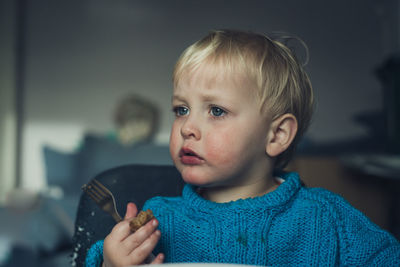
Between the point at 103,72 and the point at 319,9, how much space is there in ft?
6.82

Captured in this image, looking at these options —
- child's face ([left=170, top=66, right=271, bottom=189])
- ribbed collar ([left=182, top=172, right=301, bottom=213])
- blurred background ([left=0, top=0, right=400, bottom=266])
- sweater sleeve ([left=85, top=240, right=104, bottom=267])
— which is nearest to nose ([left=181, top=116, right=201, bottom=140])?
child's face ([left=170, top=66, right=271, bottom=189])

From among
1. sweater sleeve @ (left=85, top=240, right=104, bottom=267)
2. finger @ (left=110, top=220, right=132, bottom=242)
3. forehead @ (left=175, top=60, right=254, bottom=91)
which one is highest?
forehead @ (left=175, top=60, right=254, bottom=91)

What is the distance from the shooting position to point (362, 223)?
750mm

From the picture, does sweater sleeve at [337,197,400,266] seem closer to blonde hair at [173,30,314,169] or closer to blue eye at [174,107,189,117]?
blonde hair at [173,30,314,169]

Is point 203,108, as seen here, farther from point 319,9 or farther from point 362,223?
point 319,9

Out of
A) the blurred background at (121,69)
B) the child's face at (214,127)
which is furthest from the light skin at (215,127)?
the blurred background at (121,69)

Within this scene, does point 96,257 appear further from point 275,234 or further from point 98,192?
point 275,234

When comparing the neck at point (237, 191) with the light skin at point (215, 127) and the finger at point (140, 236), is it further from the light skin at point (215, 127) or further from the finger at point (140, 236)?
the finger at point (140, 236)

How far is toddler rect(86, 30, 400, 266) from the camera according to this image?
707mm

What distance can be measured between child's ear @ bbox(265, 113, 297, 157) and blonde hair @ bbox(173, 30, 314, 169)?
2 cm

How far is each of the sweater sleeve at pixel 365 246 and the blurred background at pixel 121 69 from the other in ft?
7.69

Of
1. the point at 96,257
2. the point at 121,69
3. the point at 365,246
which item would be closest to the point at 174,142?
the point at 96,257

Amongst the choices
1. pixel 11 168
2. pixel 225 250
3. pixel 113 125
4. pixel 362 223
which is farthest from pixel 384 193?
pixel 11 168

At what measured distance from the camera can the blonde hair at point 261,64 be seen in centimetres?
76
